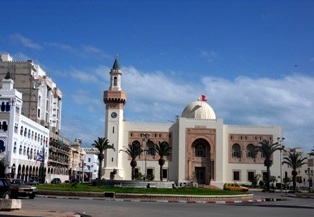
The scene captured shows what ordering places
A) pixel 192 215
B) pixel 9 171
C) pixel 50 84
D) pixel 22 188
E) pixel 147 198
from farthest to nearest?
pixel 50 84, pixel 9 171, pixel 147 198, pixel 22 188, pixel 192 215

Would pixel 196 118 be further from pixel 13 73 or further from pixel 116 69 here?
pixel 13 73

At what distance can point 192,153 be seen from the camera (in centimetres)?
7431

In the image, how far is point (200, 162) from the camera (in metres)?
74.6

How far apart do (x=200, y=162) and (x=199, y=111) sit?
31.8 feet

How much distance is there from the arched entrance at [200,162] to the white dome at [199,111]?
5635mm

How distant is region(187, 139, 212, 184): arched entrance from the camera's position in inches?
2896

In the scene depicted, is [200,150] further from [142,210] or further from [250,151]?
[142,210]

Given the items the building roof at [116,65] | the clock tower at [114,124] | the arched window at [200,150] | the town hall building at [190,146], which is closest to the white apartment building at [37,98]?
the clock tower at [114,124]

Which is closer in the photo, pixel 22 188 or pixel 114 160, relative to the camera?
pixel 22 188

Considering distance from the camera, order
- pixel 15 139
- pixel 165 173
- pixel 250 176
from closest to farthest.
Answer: pixel 15 139, pixel 165 173, pixel 250 176

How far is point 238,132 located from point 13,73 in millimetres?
39410

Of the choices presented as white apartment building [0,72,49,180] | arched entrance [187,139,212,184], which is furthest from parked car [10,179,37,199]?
arched entrance [187,139,212,184]

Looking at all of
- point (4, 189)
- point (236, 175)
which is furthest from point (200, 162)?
point (4, 189)

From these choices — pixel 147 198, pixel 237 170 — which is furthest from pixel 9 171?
pixel 237 170
